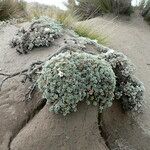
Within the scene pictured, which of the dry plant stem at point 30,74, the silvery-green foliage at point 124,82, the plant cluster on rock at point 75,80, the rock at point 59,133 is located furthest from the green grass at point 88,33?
the rock at point 59,133

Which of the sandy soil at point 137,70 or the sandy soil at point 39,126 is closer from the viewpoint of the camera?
Answer: the sandy soil at point 39,126

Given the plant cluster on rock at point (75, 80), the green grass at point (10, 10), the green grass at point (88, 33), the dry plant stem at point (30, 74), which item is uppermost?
the plant cluster on rock at point (75, 80)

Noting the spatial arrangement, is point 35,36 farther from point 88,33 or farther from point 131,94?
point 88,33

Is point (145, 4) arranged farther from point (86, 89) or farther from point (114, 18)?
point (86, 89)

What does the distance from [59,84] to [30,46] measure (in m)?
1.31

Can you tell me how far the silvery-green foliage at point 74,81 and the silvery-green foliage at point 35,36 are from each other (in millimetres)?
981

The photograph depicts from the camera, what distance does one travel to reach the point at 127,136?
5.44 metres

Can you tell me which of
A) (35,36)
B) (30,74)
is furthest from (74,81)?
(35,36)

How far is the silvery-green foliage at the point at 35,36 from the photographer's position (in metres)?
5.93

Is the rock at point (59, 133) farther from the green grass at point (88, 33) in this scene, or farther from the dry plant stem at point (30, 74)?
the green grass at point (88, 33)

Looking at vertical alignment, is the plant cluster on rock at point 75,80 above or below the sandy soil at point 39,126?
→ above

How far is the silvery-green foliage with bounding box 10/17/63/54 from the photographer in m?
5.93

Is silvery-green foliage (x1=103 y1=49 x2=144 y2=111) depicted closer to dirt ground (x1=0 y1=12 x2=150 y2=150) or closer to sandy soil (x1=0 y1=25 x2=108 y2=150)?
dirt ground (x1=0 y1=12 x2=150 y2=150)

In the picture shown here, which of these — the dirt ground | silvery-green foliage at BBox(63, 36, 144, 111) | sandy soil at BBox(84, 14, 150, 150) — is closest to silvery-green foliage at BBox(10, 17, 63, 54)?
the dirt ground
